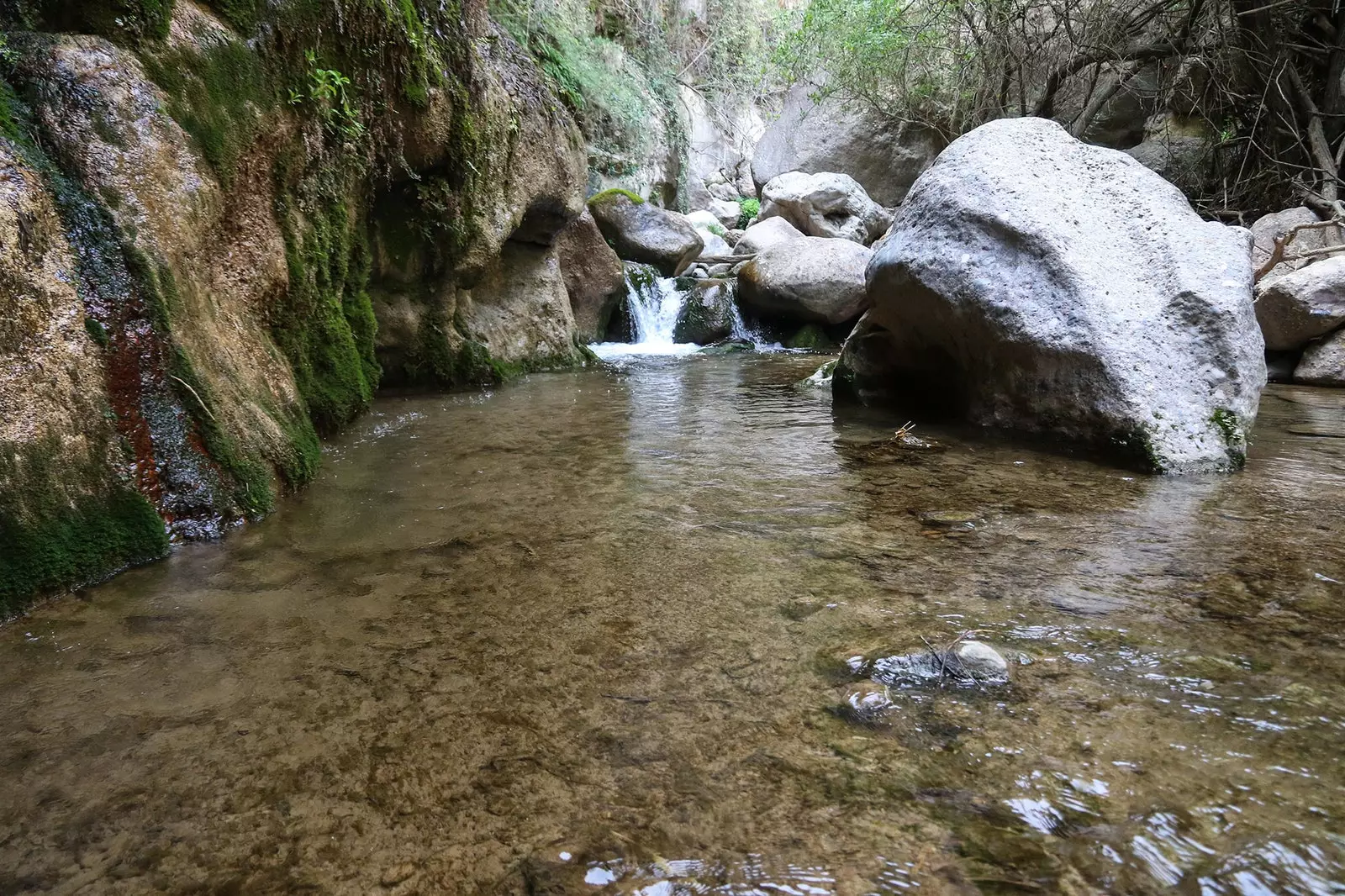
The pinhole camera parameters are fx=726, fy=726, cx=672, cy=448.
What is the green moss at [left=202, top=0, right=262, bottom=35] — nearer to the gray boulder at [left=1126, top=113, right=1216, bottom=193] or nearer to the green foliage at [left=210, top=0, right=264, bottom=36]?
the green foliage at [left=210, top=0, right=264, bottom=36]

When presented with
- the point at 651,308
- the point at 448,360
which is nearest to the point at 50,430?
the point at 448,360

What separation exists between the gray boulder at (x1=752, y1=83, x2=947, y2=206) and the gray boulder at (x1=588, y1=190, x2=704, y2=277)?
5676 millimetres

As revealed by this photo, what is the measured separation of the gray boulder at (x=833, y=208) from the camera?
1408cm

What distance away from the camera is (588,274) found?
9.56 meters

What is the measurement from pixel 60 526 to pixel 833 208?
1394 cm

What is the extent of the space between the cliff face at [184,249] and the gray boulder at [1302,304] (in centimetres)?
689

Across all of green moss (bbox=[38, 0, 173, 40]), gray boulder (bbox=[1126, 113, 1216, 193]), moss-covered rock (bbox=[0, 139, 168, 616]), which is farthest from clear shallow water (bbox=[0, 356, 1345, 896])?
gray boulder (bbox=[1126, 113, 1216, 193])

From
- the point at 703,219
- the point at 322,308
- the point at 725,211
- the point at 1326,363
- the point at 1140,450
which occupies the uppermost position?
the point at 725,211

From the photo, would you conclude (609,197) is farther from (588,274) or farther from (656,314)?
(588,274)

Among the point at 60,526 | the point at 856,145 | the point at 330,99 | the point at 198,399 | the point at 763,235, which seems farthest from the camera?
the point at 856,145

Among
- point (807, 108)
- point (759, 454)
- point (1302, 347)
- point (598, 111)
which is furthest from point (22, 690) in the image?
point (807, 108)

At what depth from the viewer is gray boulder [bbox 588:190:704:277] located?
1130cm

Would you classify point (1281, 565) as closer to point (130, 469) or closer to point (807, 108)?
point (130, 469)

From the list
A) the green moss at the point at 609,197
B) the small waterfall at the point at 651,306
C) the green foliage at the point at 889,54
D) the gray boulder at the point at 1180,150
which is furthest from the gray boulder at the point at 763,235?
the gray boulder at the point at 1180,150
